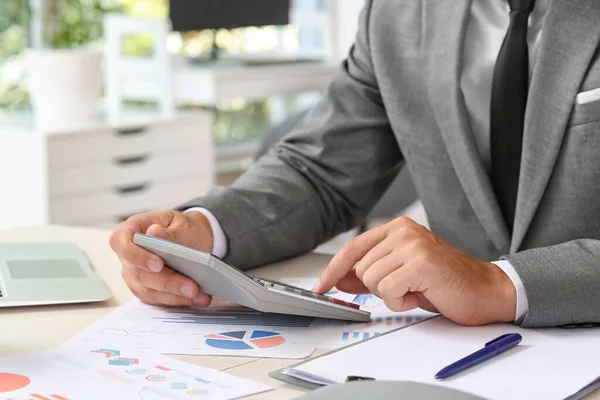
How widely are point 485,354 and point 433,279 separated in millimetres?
118

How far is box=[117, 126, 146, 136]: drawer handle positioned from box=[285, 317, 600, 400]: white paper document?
2.63m

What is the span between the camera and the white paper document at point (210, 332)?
38.2 inches

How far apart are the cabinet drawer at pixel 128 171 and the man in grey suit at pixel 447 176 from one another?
1.96 metres

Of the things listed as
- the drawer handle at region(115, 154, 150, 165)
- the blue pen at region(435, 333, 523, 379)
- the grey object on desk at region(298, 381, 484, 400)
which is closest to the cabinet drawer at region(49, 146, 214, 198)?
the drawer handle at region(115, 154, 150, 165)

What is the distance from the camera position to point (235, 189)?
4.51 ft

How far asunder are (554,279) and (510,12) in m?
0.48

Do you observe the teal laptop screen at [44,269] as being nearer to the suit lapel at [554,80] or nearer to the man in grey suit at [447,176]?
the man in grey suit at [447,176]

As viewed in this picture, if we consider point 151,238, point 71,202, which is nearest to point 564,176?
point 151,238

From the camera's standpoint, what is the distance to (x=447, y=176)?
1.48m

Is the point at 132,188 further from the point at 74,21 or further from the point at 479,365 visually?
the point at 479,365

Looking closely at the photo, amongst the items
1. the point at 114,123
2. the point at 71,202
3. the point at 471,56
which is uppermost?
the point at 471,56

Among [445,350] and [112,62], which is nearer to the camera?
[445,350]

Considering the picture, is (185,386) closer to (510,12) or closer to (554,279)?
(554,279)

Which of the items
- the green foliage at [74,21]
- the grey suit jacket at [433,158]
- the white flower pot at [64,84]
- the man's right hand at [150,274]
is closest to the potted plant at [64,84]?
the white flower pot at [64,84]
